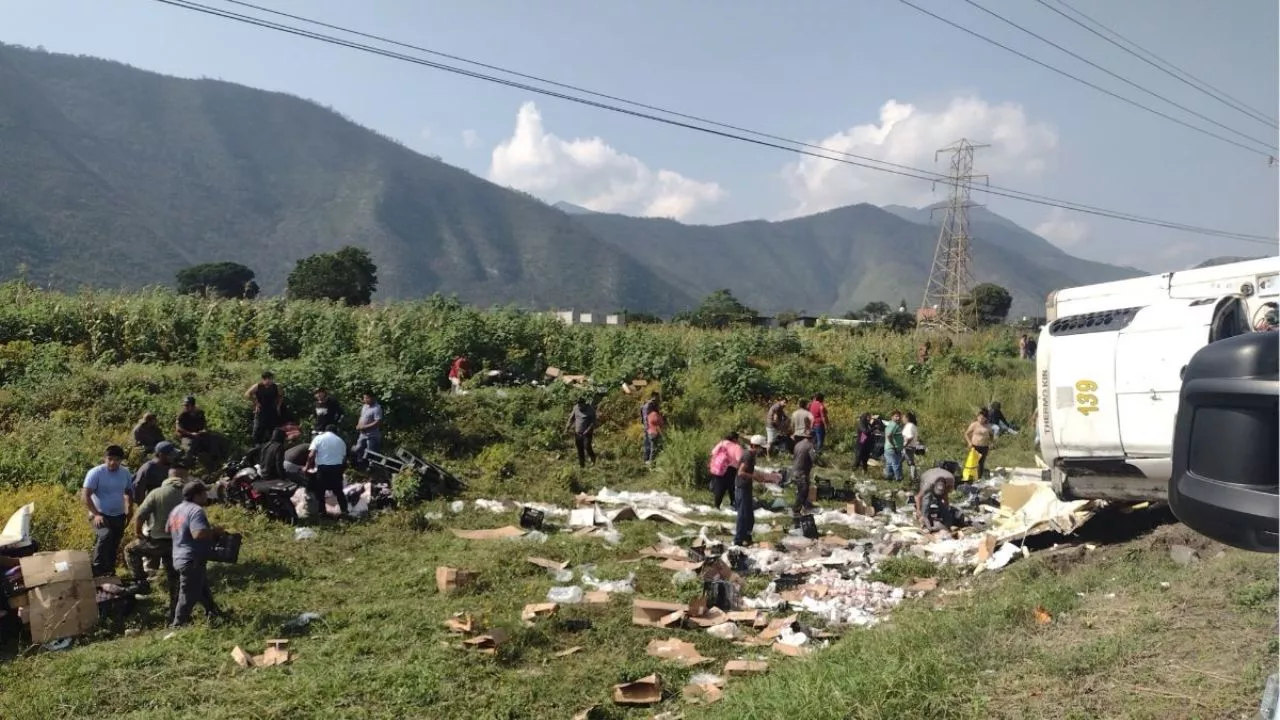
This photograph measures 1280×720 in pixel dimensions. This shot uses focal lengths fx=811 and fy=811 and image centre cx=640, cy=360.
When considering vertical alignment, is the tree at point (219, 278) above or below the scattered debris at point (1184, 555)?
above

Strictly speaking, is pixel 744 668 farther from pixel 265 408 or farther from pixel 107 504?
pixel 265 408

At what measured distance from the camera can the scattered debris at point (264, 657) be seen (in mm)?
6551

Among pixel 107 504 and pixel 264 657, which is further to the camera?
pixel 107 504

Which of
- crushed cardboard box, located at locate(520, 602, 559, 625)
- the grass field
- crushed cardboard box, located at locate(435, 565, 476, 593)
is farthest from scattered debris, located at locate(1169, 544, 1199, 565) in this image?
crushed cardboard box, located at locate(435, 565, 476, 593)

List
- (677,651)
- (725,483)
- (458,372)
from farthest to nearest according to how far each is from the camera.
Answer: (458,372), (725,483), (677,651)

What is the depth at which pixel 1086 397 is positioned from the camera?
312 inches

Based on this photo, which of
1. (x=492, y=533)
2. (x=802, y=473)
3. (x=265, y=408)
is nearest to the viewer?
(x=492, y=533)

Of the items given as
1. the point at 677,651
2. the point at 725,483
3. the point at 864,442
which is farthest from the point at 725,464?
the point at 864,442

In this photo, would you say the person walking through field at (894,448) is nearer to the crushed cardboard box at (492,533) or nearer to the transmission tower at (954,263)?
the crushed cardboard box at (492,533)

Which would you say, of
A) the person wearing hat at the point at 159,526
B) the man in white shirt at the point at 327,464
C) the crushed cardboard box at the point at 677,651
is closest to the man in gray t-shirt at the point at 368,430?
the man in white shirt at the point at 327,464

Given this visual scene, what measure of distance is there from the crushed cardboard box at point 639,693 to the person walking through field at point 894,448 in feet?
34.7

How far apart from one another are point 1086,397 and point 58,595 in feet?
31.5

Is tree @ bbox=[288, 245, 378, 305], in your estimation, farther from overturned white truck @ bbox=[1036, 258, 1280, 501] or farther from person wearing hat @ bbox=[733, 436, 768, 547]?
overturned white truck @ bbox=[1036, 258, 1280, 501]

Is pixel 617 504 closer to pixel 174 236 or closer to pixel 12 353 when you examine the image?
pixel 12 353
